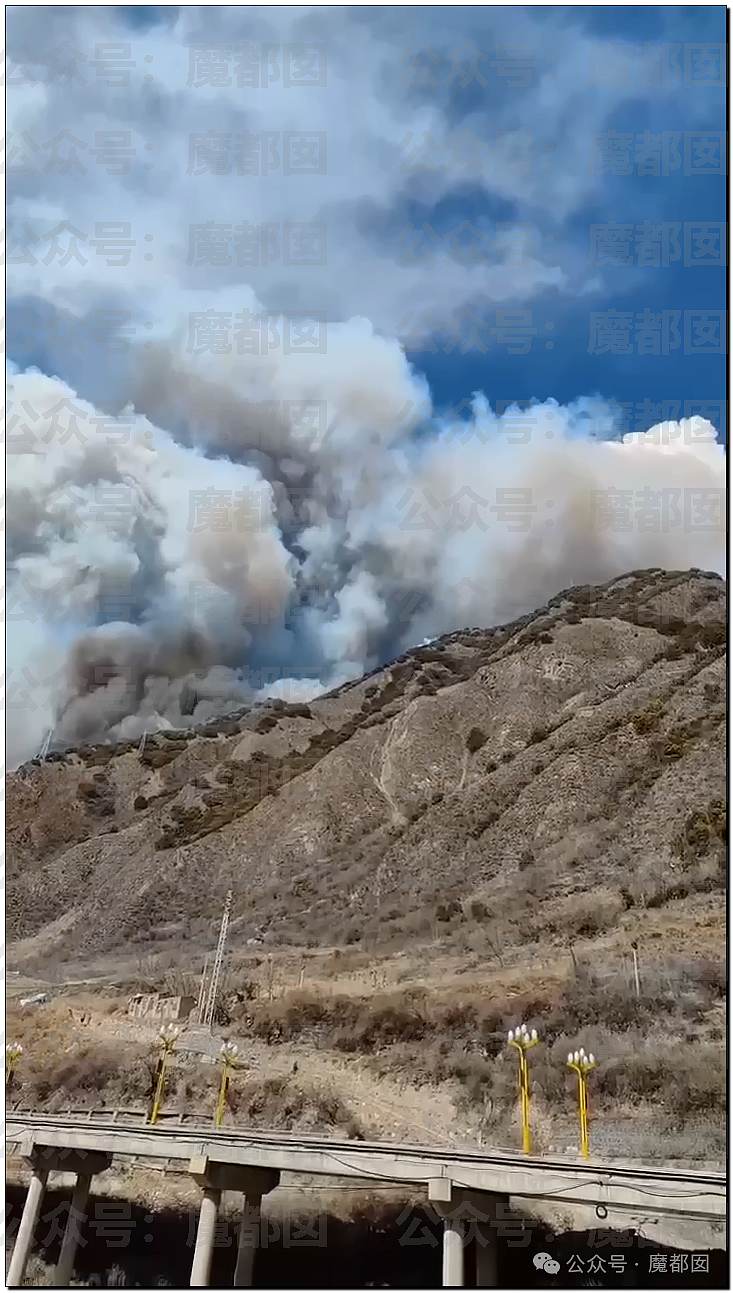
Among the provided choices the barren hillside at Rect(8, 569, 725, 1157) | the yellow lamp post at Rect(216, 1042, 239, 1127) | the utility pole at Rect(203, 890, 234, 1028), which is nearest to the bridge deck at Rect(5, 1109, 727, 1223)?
the yellow lamp post at Rect(216, 1042, 239, 1127)

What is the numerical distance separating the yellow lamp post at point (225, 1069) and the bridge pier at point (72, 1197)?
1259 millimetres

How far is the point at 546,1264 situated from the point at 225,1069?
14.4 feet

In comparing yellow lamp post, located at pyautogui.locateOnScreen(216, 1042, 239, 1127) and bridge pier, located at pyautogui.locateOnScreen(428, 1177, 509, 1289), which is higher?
yellow lamp post, located at pyautogui.locateOnScreen(216, 1042, 239, 1127)

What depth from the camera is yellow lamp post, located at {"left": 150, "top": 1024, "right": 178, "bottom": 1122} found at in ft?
30.6

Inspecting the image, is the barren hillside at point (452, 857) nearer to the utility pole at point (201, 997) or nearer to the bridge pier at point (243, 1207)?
the utility pole at point (201, 997)

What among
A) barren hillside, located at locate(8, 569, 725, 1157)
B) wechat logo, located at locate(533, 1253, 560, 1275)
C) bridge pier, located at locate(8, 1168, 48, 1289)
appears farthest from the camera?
barren hillside, located at locate(8, 569, 725, 1157)

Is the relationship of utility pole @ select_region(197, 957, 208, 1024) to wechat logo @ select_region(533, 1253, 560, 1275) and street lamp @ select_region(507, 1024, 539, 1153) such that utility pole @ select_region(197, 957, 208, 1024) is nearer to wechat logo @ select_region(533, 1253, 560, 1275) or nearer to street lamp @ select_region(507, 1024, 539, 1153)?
street lamp @ select_region(507, 1024, 539, 1153)

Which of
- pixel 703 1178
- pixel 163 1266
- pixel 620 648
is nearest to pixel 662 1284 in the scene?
pixel 703 1178

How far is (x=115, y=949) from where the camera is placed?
13500 millimetres

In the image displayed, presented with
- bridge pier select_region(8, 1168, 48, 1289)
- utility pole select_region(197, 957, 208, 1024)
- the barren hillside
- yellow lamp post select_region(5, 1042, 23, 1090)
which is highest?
the barren hillside

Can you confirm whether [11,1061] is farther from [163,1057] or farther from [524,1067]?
[524,1067]

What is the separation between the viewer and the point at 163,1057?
10.3 m

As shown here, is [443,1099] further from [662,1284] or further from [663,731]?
[663,731]

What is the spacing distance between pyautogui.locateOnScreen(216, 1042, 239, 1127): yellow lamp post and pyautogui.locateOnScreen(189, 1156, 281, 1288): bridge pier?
1591 mm
